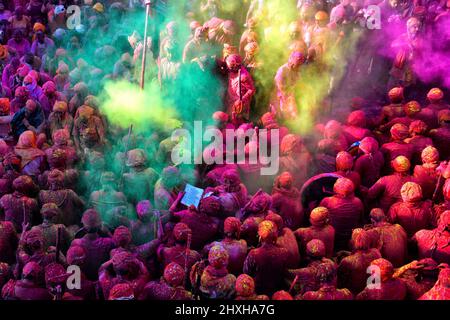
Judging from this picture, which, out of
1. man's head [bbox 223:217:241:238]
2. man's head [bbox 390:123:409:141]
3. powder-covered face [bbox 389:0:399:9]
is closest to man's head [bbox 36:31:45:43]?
powder-covered face [bbox 389:0:399:9]

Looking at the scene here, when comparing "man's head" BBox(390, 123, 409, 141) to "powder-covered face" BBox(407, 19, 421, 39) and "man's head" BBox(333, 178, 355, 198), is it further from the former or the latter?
"powder-covered face" BBox(407, 19, 421, 39)

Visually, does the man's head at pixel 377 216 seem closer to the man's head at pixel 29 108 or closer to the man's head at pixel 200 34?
the man's head at pixel 200 34

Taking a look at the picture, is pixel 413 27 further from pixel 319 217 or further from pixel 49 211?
pixel 49 211

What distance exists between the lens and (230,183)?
750cm

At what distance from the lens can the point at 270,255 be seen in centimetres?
625

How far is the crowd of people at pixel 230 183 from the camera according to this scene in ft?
19.6

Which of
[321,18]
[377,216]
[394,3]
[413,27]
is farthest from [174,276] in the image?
[394,3]

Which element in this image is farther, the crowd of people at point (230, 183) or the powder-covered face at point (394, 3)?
the powder-covered face at point (394, 3)

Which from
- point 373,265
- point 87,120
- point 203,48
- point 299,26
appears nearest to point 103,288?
point 373,265

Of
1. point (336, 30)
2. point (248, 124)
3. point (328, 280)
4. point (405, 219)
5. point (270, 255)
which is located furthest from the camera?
point (336, 30)

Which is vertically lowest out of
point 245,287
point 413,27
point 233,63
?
point 245,287

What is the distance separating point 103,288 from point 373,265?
9.45 ft

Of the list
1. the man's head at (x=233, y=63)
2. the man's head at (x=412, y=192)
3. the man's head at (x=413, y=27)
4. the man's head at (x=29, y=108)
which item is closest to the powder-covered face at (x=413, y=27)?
the man's head at (x=413, y=27)

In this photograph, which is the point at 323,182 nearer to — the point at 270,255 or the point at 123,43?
the point at 270,255
